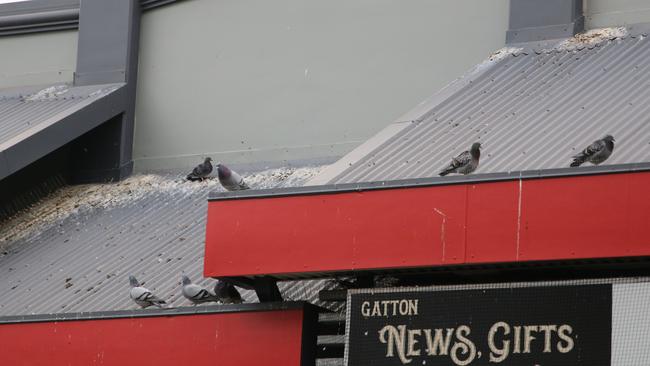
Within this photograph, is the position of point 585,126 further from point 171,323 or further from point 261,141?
point 261,141

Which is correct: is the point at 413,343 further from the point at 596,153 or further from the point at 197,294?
the point at 197,294

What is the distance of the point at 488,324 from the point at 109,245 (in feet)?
26.8

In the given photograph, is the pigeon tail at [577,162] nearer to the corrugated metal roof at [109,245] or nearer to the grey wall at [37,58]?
the corrugated metal roof at [109,245]

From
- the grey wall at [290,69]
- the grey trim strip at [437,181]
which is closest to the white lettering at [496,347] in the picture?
the grey trim strip at [437,181]

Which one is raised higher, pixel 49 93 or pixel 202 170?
pixel 49 93

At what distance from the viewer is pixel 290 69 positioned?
24.3 metres

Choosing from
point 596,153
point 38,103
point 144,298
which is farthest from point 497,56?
point 38,103

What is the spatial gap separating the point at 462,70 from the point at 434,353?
7.97m

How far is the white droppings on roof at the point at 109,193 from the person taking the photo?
22.8 metres

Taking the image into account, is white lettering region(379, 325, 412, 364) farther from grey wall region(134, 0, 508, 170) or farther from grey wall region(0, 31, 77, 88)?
grey wall region(0, 31, 77, 88)

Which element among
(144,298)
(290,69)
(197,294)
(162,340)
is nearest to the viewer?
(162,340)

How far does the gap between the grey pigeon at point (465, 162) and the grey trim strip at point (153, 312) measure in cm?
218

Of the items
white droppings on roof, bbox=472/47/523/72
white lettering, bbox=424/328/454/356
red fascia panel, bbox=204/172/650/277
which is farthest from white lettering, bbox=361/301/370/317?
white droppings on roof, bbox=472/47/523/72

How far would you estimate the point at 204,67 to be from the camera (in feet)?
83.1
